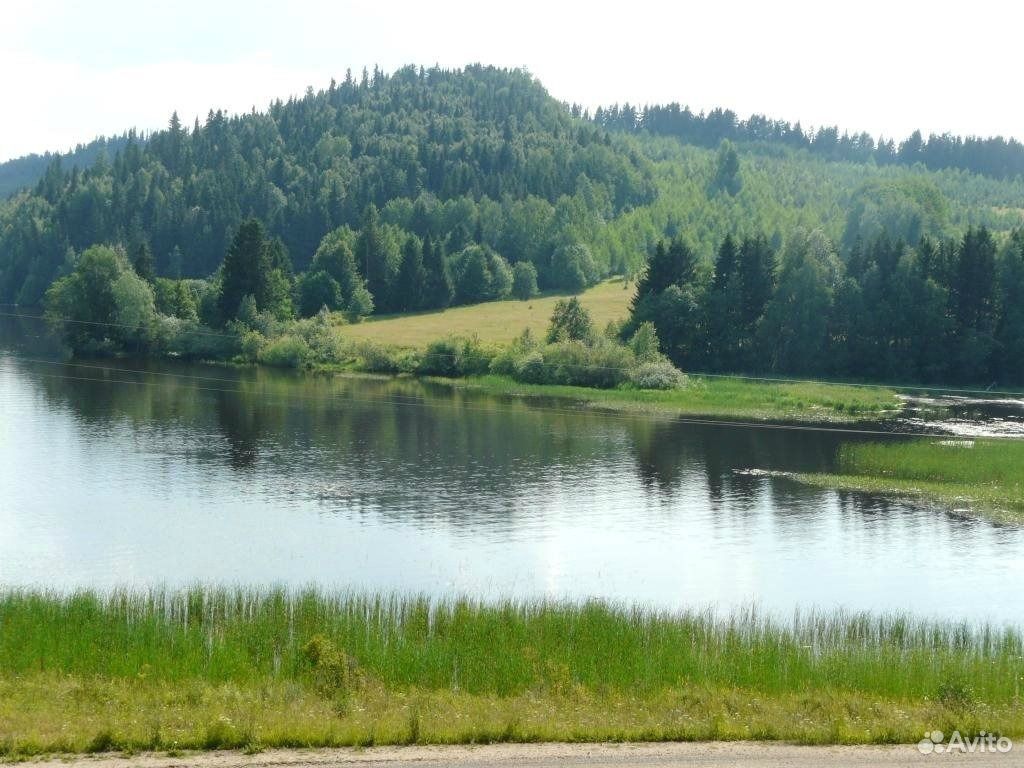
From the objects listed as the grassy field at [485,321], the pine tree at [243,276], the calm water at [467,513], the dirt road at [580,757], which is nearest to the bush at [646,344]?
the grassy field at [485,321]

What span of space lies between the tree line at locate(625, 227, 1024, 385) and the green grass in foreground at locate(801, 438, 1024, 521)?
36478mm

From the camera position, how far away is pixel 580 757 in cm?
1992

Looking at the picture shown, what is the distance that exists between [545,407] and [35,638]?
60.5 meters

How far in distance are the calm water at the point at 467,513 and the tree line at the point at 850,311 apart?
30.9 metres

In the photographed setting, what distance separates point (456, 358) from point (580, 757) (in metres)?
83.2

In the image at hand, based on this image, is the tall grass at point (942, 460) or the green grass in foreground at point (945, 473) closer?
the green grass in foreground at point (945, 473)

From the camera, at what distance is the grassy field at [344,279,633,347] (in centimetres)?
11944

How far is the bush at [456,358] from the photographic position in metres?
102

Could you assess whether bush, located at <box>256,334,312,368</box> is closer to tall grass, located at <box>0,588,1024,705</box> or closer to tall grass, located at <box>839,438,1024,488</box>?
tall grass, located at <box>839,438,1024,488</box>

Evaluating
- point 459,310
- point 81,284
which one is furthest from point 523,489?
point 459,310

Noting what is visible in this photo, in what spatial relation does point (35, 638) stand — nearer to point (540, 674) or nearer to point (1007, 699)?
point (540, 674)

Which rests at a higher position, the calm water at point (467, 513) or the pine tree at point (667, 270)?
the pine tree at point (667, 270)

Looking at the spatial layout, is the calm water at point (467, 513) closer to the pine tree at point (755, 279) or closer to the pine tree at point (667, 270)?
the pine tree at point (755, 279)

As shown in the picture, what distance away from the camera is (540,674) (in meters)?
25.6
